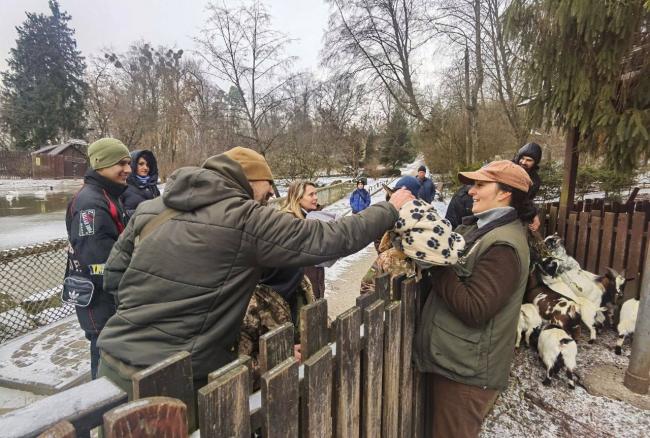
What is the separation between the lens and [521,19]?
4.65 metres

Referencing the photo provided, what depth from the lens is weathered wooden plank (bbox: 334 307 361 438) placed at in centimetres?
146

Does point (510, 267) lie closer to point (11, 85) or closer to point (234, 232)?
point (234, 232)

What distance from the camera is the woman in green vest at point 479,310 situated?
1662mm

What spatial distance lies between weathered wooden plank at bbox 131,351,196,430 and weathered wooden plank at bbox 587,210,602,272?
4915mm

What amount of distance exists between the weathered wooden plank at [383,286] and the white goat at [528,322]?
2205 mm

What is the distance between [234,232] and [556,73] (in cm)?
486

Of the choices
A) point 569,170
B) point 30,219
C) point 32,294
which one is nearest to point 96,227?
point 32,294

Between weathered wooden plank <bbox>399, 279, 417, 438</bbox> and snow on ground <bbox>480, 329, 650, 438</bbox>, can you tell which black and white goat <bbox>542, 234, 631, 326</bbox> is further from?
weathered wooden plank <bbox>399, 279, 417, 438</bbox>

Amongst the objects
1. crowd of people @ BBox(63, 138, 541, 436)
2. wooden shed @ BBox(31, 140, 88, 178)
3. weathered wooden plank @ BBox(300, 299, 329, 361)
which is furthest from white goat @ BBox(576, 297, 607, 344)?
wooden shed @ BBox(31, 140, 88, 178)

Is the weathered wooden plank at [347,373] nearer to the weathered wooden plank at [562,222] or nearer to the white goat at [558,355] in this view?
the white goat at [558,355]

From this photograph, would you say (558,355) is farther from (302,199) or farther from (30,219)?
(30,219)

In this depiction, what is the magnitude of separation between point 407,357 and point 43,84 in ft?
165

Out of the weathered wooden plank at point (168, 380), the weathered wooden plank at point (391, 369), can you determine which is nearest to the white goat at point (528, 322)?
the weathered wooden plank at point (391, 369)

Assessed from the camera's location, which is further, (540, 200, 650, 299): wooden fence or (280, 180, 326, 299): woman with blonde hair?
(540, 200, 650, 299): wooden fence
